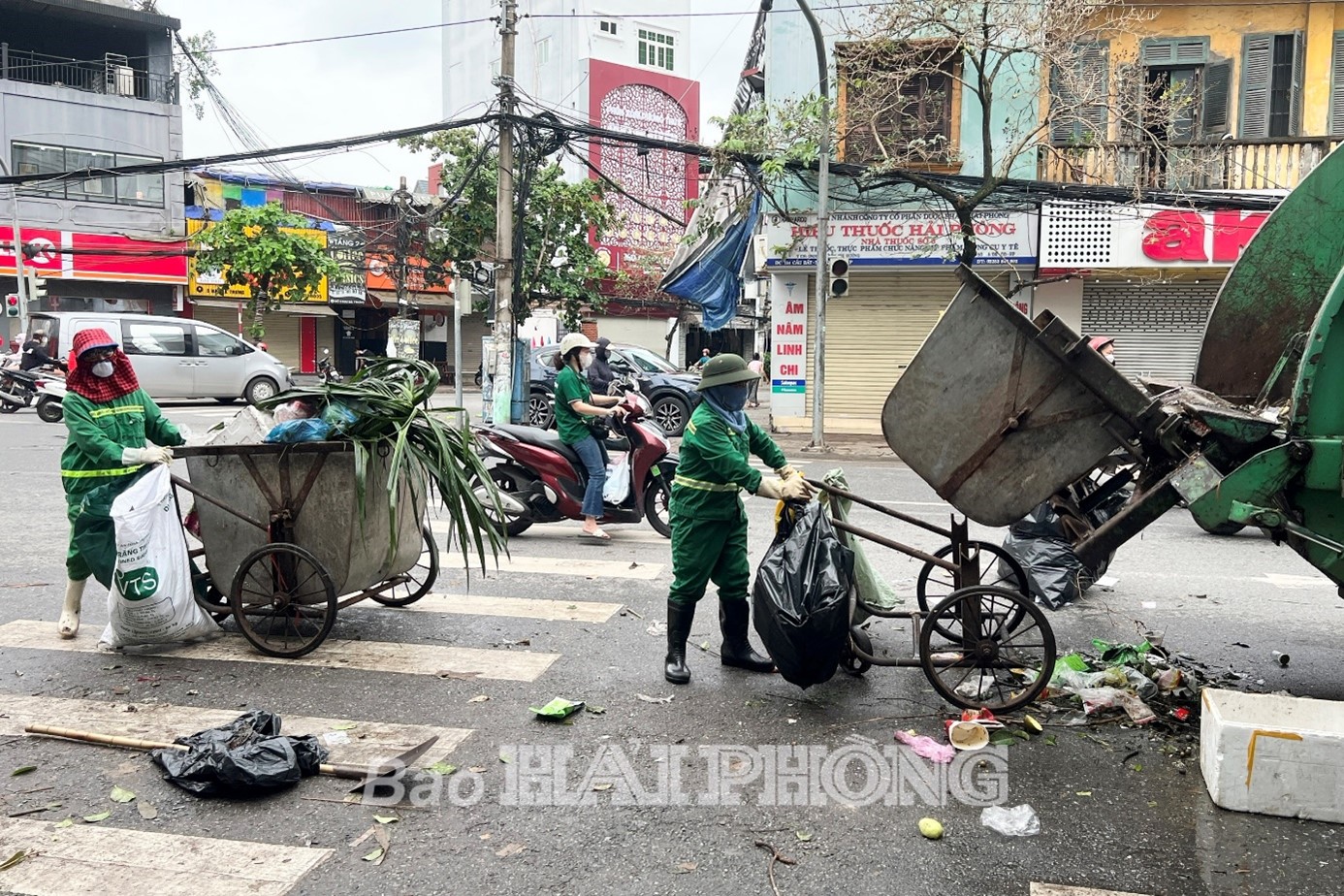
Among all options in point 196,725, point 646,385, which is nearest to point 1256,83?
point 646,385

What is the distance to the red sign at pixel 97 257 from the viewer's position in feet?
81.0

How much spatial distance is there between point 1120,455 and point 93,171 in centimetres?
1670

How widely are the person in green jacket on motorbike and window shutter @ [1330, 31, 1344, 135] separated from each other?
55.5ft

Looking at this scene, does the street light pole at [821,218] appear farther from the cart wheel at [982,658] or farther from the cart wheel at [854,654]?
the cart wheel at [982,658]

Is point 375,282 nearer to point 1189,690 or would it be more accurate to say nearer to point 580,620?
point 580,620

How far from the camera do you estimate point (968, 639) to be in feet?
13.8

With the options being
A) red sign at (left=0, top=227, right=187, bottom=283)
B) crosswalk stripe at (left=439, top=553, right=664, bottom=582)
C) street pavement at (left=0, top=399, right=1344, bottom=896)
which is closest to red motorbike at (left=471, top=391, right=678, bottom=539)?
crosswalk stripe at (left=439, top=553, right=664, bottom=582)

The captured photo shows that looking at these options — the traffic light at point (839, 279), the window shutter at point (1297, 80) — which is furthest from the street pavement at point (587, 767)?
the window shutter at point (1297, 80)

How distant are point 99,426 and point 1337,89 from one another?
17.4 metres

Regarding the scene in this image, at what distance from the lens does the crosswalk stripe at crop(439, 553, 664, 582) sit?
21.6ft

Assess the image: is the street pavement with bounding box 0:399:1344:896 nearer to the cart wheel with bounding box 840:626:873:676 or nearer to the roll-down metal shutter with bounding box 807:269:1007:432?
the cart wheel with bounding box 840:626:873:676

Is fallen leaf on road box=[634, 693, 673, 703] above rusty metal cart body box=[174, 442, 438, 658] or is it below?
below

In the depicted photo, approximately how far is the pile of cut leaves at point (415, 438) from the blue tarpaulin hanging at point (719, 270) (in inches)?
467

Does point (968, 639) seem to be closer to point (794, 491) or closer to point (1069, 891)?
point (794, 491)
